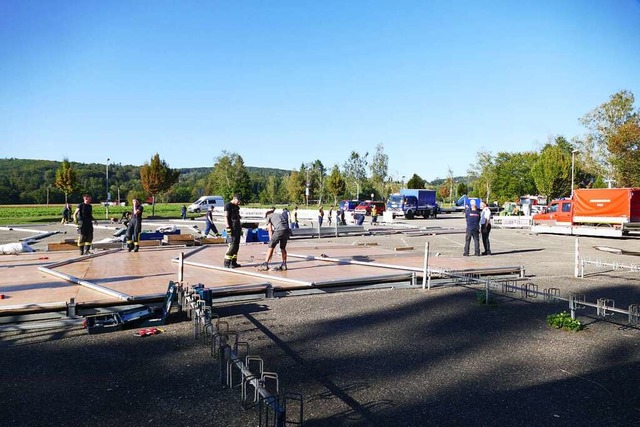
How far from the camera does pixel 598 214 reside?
89.7ft

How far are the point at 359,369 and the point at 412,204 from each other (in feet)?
146

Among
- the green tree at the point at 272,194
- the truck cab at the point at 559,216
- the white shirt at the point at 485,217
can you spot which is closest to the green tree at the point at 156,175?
the truck cab at the point at 559,216

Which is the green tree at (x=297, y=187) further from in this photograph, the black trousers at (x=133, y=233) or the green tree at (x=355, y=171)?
the black trousers at (x=133, y=233)

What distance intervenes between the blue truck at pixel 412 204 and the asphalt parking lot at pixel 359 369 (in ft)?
129

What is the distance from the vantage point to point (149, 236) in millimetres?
19203

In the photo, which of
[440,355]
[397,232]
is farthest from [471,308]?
[397,232]

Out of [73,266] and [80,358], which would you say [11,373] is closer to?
[80,358]

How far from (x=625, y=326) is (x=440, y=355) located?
3.71 m

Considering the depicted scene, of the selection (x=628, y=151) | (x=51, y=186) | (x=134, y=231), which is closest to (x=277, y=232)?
(x=134, y=231)

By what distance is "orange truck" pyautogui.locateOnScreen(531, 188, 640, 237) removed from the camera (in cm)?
2588

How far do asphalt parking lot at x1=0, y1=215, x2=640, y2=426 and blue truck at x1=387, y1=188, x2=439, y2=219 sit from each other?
39.3 meters

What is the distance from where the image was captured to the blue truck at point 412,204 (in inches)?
1906

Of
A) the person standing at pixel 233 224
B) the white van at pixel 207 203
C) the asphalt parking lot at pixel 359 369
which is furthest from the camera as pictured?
the white van at pixel 207 203

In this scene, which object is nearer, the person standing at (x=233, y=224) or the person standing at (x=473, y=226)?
the person standing at (x=233, y=224)
